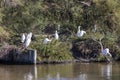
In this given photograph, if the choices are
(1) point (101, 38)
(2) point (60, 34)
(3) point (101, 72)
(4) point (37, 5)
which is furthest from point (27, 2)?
(3) point (101, 72)

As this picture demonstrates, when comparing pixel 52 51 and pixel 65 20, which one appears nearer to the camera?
pixel 52 51

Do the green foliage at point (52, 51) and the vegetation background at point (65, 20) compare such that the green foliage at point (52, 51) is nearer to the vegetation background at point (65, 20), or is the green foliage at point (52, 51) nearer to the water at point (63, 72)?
the water at point (63, 72)

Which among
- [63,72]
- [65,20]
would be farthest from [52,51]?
Result: [65,20]

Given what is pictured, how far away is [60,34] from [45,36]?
1687mm

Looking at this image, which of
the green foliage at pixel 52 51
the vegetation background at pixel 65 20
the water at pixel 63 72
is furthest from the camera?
the vegetation background at pixel 65 20

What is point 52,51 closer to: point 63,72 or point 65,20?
point 63,72

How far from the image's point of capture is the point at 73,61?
107 feet

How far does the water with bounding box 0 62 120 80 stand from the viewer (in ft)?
87.3

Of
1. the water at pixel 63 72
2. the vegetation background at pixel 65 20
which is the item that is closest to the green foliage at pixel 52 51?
the water at pixel 63 72

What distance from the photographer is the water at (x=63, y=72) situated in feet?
87.3

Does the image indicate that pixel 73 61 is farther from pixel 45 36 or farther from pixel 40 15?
pixel 40 15

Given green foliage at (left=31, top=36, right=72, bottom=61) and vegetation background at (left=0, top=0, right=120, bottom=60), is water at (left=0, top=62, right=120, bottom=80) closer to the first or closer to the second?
green foliage at (left=31, top=36, right=72, bottom=61)

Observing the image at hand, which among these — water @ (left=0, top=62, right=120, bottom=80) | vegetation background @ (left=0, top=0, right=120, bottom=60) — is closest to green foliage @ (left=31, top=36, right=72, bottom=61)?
water @ (left=0, top=62, right=120, bottom=80)

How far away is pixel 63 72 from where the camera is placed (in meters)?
28.4
